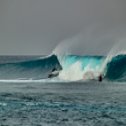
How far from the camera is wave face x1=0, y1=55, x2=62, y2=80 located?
192 feet

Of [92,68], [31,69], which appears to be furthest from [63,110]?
[31,69]

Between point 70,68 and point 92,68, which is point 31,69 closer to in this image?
point 70,68

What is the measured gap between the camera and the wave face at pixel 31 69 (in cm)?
5847

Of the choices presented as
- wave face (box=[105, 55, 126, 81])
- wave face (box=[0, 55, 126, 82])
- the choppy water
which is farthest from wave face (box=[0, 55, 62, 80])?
the choppy water

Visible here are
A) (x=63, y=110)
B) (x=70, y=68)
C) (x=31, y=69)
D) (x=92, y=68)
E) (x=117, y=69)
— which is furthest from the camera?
(x=31, y=69)

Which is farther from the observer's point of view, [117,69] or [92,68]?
[92,68]

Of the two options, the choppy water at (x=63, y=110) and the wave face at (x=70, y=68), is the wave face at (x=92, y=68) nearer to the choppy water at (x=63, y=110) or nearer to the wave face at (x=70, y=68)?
the wave face at (x=70, y=68)

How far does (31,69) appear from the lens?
61812mm

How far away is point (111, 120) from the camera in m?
19.6

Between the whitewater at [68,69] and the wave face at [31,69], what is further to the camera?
the wave face at [31,69]

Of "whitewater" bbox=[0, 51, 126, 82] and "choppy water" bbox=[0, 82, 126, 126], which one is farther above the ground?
"whitewater" bbox=[0, 51, 126, 82]

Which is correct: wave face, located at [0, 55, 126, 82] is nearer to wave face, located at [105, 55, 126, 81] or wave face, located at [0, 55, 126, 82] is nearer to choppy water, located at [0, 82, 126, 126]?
wave face, located at [105, 55, 126, 81]

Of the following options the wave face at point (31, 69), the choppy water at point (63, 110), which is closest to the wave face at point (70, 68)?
the wave face at point (31, 69)

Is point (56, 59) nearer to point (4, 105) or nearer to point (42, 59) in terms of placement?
point (42, 59)
